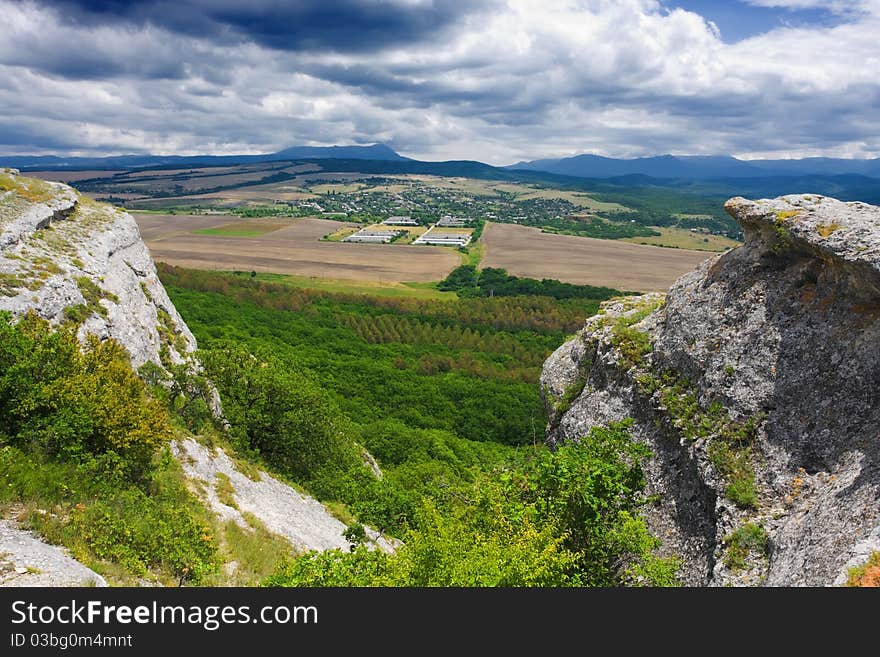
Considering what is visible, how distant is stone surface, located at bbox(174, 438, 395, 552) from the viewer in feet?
69.1

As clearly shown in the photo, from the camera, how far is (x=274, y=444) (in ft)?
107

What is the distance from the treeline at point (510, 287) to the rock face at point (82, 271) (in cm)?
11018

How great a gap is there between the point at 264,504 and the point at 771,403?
20093mm

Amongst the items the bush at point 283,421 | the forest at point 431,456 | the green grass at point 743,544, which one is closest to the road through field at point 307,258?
the forest at point 431,456

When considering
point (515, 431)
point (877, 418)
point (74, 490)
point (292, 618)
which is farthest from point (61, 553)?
point (515, 431)

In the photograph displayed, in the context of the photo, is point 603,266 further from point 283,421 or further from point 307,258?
point 283,421

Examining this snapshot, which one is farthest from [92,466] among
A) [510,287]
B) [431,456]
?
[510,287]

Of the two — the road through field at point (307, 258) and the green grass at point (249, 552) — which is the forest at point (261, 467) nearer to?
the green grass at point (249, 552)

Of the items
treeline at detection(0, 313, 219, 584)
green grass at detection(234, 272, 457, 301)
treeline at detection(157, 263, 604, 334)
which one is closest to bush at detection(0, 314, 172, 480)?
treeline at detection(0, 313, 219, 584)

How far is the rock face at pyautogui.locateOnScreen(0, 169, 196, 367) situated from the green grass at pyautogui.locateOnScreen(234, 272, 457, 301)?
332 feet

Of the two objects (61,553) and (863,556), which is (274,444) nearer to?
(61,553)

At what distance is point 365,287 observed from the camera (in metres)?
146

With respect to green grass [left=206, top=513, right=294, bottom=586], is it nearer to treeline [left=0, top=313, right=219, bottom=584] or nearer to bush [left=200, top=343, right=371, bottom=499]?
treeline [left=0, top=313, right=219, bottom=584]

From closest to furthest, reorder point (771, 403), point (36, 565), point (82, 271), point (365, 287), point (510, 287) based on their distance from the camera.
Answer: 1. point (36, 565)
2. point (771, 403)
3. point (82, 271)
4. point (365, 287)
5. point (510, 287)
